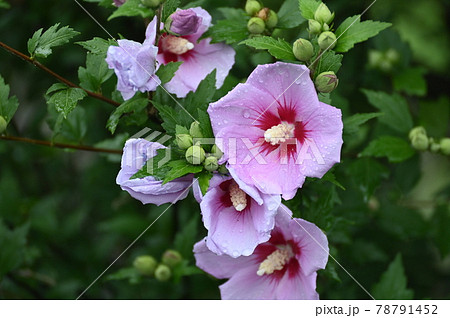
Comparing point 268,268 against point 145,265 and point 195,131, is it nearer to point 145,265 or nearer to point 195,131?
point 195,131

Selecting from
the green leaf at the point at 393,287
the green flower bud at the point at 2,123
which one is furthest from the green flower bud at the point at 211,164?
the green leaf at the point at 393,287

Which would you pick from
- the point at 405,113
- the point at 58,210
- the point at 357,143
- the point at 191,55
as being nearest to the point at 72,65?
the point at 58,210

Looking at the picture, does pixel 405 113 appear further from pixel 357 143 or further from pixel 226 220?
pixel 226 220

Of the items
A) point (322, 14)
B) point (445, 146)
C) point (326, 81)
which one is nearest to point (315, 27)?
point (322, 14)

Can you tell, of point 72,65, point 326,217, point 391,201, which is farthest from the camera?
point 72,65

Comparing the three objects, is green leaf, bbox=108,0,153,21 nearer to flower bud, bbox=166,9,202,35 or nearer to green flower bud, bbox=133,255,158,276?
flower bud, bbox=166,9,202,35

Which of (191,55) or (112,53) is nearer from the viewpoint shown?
(112,53)

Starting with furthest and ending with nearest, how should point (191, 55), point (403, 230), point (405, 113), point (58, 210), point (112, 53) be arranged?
point (58, 210) → point (403, 230) → point (405, 113) → point (191, 55) → point (112, 53)

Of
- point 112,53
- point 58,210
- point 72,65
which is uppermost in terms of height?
point 112,53
